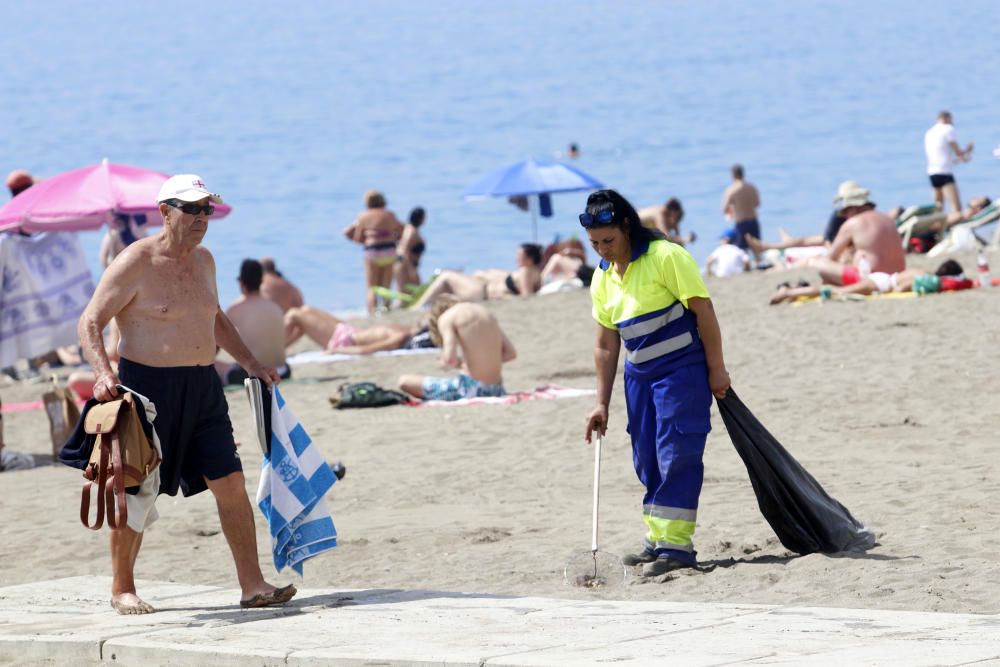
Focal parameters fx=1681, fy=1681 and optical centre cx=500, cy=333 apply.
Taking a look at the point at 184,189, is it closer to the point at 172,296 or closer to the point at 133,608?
the point at 172,296

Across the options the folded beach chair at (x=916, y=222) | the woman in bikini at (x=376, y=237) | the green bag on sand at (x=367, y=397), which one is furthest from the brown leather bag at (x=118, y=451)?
the woman in bikini at (x=376, y=237)

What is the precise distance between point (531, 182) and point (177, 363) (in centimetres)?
1471

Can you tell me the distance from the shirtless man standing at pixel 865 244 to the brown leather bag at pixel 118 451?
1008 centimetres

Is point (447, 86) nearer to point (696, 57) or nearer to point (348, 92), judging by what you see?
point (348, 92)

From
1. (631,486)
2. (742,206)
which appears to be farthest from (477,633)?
(742,206)

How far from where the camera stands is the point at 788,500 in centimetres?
635

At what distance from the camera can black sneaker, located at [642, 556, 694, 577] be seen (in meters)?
6.30

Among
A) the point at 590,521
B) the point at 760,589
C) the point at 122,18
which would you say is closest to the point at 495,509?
the point at 590,521

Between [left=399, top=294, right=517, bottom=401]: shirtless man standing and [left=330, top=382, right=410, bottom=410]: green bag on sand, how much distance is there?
12cm

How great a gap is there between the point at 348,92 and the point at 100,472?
6463cm

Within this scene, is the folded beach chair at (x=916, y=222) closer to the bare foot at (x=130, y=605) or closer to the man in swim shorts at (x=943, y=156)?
the man in swim shorts at (x=943, y=156)

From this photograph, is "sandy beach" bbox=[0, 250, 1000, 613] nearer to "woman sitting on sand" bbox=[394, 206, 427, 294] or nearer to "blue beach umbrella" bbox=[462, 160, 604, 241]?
"blue beach umbrella" bbox=[462, 160, 604, 241]

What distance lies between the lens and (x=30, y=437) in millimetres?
11891

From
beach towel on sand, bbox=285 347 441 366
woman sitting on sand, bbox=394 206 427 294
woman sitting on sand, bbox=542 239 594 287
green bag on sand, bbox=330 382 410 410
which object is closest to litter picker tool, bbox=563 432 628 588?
green bag on sand, bbox=330 382 410 410
